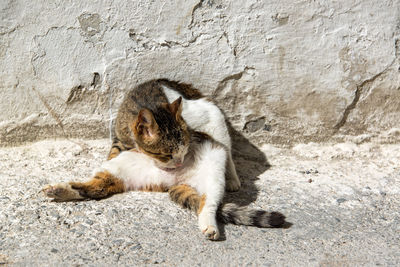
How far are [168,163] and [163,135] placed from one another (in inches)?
8.5

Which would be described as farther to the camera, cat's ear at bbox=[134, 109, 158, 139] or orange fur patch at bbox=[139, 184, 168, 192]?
orange fur patch at bbox=[139, 184, 168, 192]

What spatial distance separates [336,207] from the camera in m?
3.48

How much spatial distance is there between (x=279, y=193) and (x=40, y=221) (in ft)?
5.79

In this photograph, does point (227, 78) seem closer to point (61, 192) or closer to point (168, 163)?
point (168, 163)

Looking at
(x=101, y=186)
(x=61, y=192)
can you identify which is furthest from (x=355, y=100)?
(x=61, y=192)

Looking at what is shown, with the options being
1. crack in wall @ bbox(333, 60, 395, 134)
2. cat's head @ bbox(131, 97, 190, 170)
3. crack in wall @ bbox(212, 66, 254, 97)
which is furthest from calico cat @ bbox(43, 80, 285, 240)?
crack in wall @ bbox(333, 60, 395, 134)

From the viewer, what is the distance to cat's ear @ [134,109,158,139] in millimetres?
3359

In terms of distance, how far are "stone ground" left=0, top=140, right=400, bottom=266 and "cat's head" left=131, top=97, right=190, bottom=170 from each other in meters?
0.31

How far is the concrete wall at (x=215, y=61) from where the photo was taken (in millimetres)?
3922

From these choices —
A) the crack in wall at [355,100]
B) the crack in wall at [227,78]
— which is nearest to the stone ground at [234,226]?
the crack in wall at [355,100]

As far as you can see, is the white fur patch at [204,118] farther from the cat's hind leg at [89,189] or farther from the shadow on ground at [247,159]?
the cat's hind leg at [89,189]

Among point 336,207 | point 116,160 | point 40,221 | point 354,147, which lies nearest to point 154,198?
point 116,160

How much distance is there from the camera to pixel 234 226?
318cm

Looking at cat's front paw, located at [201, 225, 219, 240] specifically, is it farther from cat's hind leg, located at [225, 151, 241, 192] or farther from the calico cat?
cat's hind leg, located at [225, 151, 241, 192]
